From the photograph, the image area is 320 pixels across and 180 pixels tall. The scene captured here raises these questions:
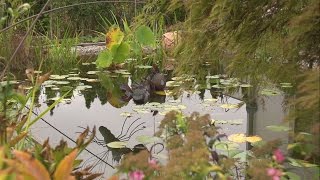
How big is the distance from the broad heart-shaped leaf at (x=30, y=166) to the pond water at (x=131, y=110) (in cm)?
138

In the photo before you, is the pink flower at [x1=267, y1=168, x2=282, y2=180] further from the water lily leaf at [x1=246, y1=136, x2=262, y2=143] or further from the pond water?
the water lily leaf at [x1=246, y1=136, x2=262, y2=143]

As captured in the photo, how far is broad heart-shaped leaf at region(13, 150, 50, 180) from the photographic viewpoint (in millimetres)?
1440

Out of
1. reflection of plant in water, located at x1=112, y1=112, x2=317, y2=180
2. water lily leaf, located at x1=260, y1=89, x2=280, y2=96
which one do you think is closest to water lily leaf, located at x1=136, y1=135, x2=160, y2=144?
water lily leaf, located at x1=260, y1=89, x2=280, y2=96

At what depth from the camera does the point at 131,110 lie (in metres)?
4.23

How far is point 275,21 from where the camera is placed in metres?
2.10

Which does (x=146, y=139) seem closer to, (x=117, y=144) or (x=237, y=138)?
(x=117, y=144)

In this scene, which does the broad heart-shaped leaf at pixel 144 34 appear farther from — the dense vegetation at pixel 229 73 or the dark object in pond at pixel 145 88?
the dark object in pond at pixel 145 88

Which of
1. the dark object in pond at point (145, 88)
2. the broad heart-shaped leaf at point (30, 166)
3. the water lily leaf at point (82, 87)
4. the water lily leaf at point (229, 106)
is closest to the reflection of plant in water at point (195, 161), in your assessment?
the broad heart-shaped leaf at point (30, 166)

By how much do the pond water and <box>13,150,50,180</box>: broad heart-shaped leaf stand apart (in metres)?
1.38

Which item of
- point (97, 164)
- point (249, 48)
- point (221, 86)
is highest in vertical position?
point (249, 48)

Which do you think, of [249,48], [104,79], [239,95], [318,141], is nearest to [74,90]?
[104,79]

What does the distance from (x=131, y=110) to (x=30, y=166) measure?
2.75 metres

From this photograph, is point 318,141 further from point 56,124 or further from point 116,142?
point 56,124

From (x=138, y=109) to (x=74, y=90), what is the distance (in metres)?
0.92
